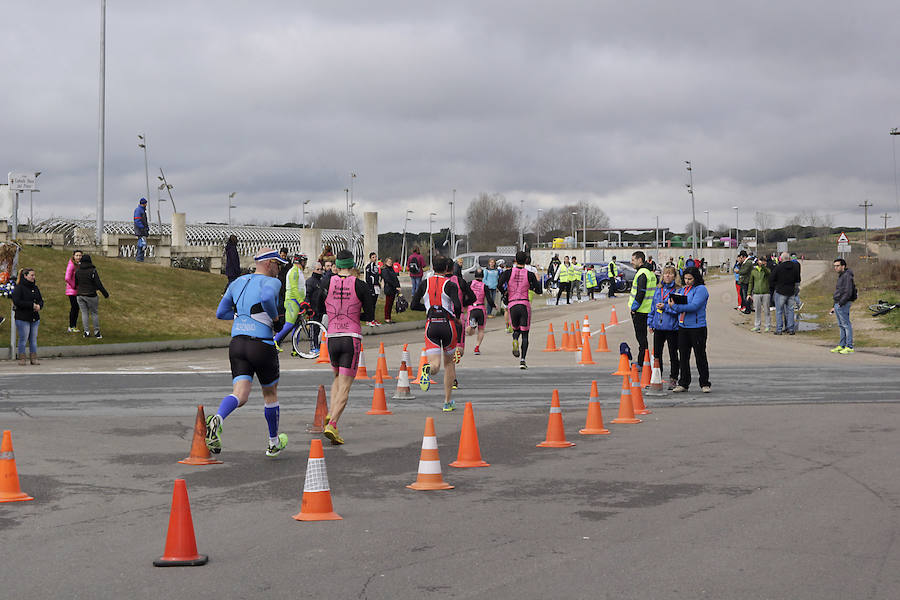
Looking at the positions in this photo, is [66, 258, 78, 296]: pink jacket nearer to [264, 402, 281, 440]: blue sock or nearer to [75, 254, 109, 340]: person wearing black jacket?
[75, 254, 109, 340]: person wearing black jacket

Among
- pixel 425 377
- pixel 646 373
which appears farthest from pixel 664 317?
pixel 425 377

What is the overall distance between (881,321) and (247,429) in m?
22.6

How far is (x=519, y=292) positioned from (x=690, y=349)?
14.2 ft

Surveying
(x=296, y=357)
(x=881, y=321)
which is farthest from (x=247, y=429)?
(x=881, y=321)

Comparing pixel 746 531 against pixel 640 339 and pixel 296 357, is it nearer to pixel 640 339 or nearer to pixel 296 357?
pixel 640 339

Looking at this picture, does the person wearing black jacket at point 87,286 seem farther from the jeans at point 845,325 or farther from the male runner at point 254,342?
the jeans at point 845,325

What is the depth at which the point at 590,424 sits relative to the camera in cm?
1200

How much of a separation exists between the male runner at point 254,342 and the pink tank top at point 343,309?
1231 mm

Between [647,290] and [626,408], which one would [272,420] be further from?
[647,290]

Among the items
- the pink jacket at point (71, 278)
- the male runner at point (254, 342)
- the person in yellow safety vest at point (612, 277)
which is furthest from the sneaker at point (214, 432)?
the person in yellow safety vest at point (612, 277)

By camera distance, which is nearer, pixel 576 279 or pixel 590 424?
pixel 590 424

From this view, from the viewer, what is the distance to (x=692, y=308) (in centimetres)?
1540

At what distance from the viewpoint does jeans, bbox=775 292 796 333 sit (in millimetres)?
28391

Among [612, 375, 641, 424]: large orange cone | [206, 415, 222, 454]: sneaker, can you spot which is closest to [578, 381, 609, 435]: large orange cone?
[612, 375, 641, 424]: large orange cone
